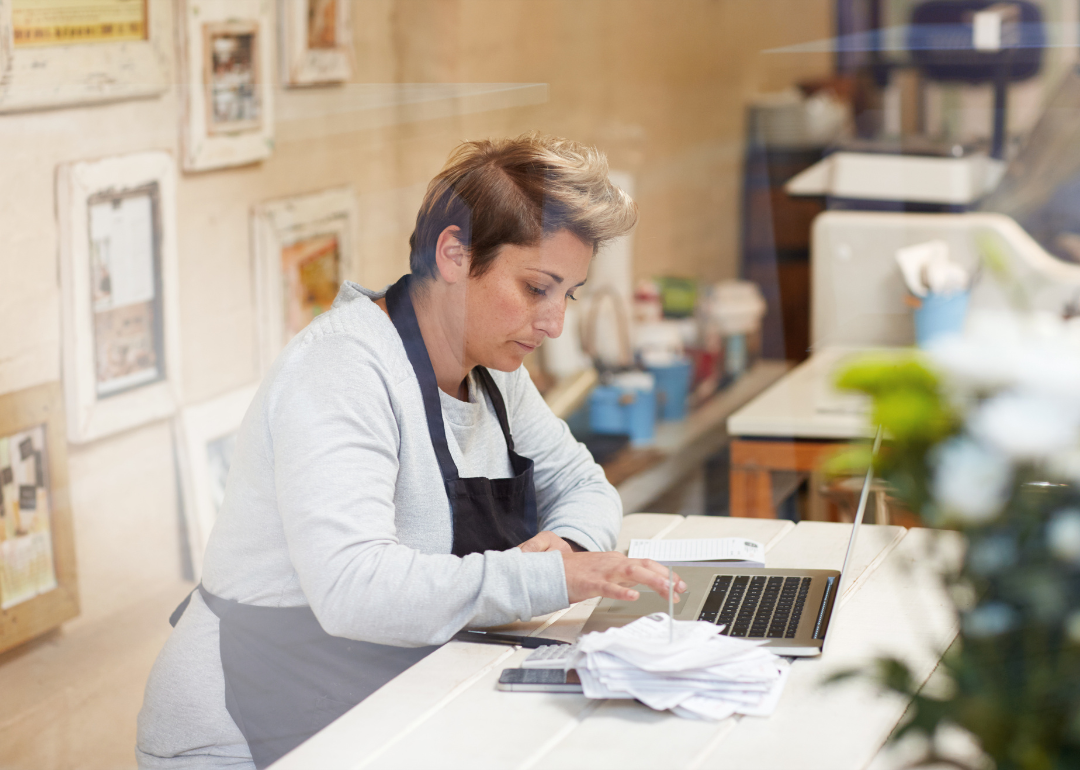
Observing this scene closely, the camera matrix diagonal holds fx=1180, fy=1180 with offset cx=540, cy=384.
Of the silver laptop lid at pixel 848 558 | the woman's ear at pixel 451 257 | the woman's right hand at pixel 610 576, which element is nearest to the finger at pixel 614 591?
the woman's right hand at pixel 610 576

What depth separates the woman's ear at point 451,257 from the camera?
5.05 ft

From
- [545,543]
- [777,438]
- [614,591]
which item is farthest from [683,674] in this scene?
[777,438]

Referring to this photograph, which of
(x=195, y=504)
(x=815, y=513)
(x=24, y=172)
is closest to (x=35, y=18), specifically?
(x=24, y=172)

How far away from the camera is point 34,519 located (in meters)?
1.91

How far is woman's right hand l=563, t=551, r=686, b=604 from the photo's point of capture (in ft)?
4.38

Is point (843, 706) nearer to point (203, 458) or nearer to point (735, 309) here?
point (203, 458)

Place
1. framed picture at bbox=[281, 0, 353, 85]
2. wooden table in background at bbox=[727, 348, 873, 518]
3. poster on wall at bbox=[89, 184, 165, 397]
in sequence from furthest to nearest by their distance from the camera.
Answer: wooden table in background at bbox=[727, 348, 873, 518] < framed picture at bbox=[281, 0, 353, 85] < poster on wall at bbox=[89, 184, 165, 397]

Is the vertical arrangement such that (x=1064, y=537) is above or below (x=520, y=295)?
below

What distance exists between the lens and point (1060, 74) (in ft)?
10.7

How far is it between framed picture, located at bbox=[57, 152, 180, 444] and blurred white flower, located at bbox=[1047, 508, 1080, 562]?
65.5 inches

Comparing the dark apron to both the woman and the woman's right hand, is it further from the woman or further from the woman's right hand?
the woman's right hand

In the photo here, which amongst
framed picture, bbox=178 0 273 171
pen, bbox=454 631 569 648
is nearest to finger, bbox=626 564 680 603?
pen, bbox=454 631 569 648

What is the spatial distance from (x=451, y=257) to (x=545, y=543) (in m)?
0.40

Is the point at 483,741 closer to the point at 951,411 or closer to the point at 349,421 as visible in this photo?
the point at 349,421
